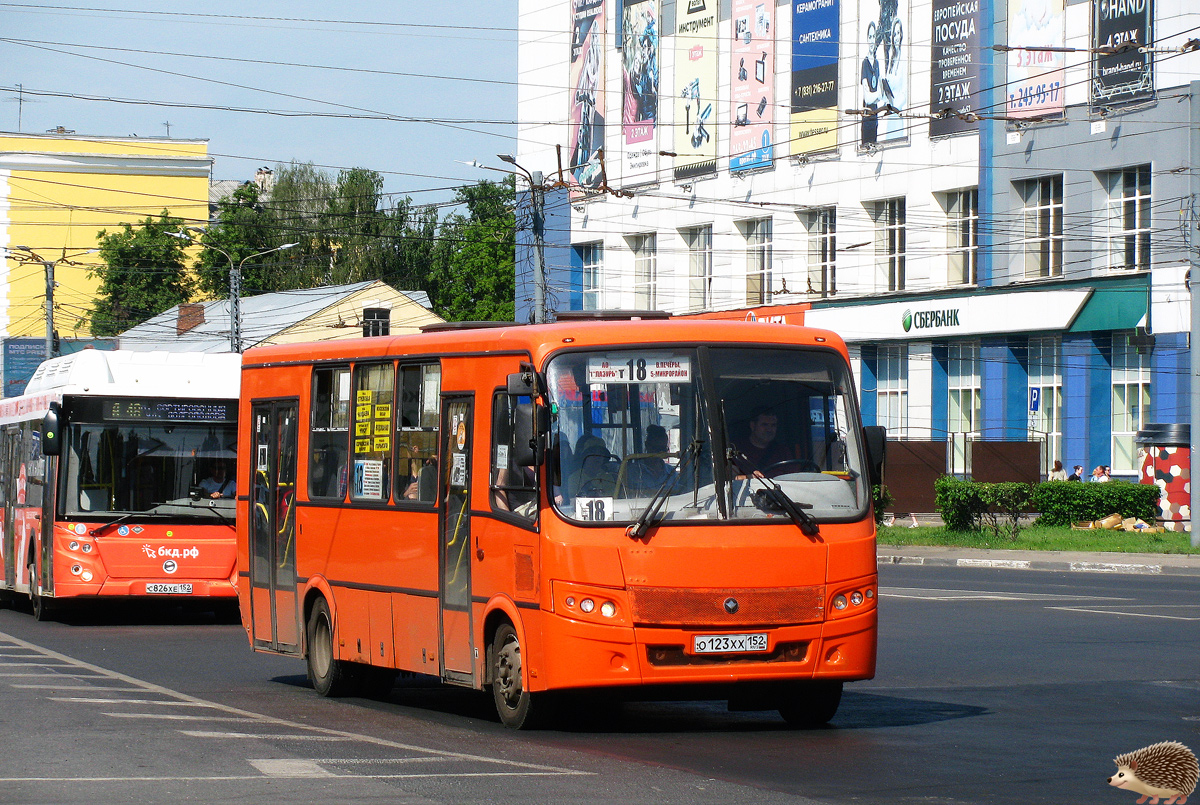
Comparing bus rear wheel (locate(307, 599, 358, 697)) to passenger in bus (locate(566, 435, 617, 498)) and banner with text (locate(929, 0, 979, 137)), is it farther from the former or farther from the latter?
banner with text (locate(929, 0, 979, 137))

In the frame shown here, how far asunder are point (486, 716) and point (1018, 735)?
345 centimetres

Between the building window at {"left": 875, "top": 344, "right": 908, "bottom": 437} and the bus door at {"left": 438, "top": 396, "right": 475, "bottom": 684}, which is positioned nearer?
the bus door at {"left": 438, "top": 396, "right": 475, "bottom": 684}

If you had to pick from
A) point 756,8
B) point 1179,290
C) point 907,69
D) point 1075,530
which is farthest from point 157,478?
point 756,8

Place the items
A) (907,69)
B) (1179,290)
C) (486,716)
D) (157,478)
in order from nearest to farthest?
1. (486,716)
2. (157,478)
3. (1179,290)
4. (907,69)

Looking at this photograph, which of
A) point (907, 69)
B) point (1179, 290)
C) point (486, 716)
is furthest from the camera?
point (907, 69)

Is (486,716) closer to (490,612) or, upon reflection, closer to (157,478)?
(490,612)

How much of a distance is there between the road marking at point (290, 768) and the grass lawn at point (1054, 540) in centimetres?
2584

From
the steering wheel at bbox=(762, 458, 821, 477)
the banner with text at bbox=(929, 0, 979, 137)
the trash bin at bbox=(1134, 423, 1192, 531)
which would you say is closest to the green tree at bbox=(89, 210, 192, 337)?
the banner with text at bbox=(929, 0, 979, 137)

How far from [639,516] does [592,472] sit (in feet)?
1.30

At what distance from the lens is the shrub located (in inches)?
1563

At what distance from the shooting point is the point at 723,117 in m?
58.5

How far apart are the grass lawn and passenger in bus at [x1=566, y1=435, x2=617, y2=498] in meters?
24.1

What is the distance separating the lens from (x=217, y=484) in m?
20.7

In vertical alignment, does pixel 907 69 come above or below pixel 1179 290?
above
